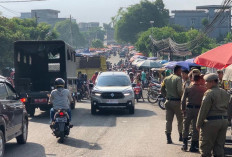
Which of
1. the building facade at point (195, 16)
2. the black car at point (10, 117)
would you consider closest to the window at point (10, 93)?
the black car at point (10, 117)

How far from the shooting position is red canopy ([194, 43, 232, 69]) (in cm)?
1192

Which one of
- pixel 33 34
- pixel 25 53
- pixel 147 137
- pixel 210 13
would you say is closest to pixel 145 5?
pixel 210 13

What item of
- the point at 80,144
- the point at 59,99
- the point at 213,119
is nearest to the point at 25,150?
the point at 80,144

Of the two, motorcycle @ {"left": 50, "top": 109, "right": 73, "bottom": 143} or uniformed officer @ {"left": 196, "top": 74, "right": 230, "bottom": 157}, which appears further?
motorcycle @ {"left": 50, "top": 109, "right": 73, "bottom": 143}

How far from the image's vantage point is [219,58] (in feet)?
40.2

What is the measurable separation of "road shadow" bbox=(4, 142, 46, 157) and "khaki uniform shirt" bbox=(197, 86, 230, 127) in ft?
13.8

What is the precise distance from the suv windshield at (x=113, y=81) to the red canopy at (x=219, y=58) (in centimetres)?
893

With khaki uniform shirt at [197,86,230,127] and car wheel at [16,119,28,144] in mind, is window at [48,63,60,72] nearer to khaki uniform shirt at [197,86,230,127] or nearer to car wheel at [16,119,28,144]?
car wheel at [16,119,28,144]

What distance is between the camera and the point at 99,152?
38.2 ft

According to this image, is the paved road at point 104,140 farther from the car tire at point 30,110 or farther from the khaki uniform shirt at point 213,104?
the khaki uniform shirt at point 213,104

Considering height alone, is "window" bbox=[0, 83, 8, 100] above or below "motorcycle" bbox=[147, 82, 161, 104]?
above

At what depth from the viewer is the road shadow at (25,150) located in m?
11.4

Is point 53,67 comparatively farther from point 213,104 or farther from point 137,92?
point 213,104

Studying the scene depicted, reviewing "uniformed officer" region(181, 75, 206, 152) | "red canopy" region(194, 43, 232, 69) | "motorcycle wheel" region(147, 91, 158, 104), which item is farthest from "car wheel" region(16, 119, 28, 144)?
"motorcycle wheel" region(147, 91, 158, 104)
